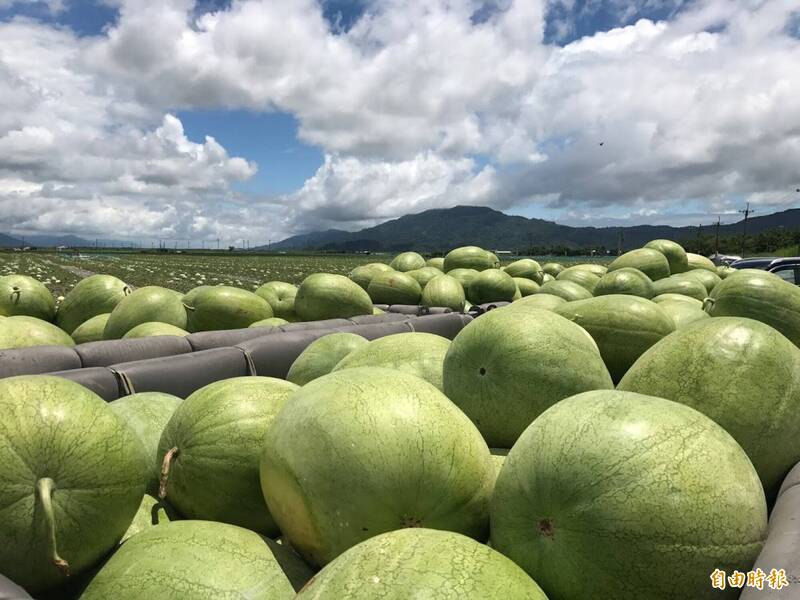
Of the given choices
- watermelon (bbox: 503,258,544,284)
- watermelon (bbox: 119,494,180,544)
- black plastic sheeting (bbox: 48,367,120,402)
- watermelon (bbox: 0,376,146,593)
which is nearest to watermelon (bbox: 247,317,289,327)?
black plastic sheeting (bbox: 48,367,120,402)

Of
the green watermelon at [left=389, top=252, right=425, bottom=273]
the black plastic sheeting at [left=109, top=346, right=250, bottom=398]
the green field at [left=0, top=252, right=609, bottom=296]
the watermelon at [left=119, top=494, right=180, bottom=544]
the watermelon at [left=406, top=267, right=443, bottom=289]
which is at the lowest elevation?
the green field at [left=0, top=252, right=609, bottom=296]

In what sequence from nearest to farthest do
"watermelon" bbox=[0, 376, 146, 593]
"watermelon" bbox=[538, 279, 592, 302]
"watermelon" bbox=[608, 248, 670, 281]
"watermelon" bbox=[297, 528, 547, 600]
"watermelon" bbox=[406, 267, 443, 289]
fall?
"watermelon" bbox=[297, 528, 547, 600]
"watermelon" bbox=[0, 376, 146, 593]
"watermelon" bbox=[538, 279, 592, 302]
"watermelon" bbox=[608, 248, 670, 281]
"watermelon" bbox=[406, 267, 443, 289]

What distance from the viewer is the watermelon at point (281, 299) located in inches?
257

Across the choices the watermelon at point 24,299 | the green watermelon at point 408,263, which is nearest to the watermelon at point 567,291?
the green watermelon at point 408,263

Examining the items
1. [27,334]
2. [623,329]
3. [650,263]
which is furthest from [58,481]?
[650,263]

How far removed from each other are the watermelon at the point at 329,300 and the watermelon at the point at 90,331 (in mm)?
1982

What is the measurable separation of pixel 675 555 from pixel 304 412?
1110 mm

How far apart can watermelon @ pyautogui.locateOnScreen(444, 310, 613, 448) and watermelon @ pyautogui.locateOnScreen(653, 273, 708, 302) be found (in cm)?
348

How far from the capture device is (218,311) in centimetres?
564

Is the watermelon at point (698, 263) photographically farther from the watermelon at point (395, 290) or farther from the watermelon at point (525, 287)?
the watermelon at point (395, 290)

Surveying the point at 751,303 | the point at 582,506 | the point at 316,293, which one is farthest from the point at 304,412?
the point at 316,293

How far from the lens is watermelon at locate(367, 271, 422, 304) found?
742 cm

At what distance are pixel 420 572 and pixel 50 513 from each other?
1012mm

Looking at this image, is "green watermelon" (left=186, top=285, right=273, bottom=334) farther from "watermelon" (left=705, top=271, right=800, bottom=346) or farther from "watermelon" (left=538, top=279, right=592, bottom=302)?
"watermelon" (left=705, top=271, right=800, bottom=346)
